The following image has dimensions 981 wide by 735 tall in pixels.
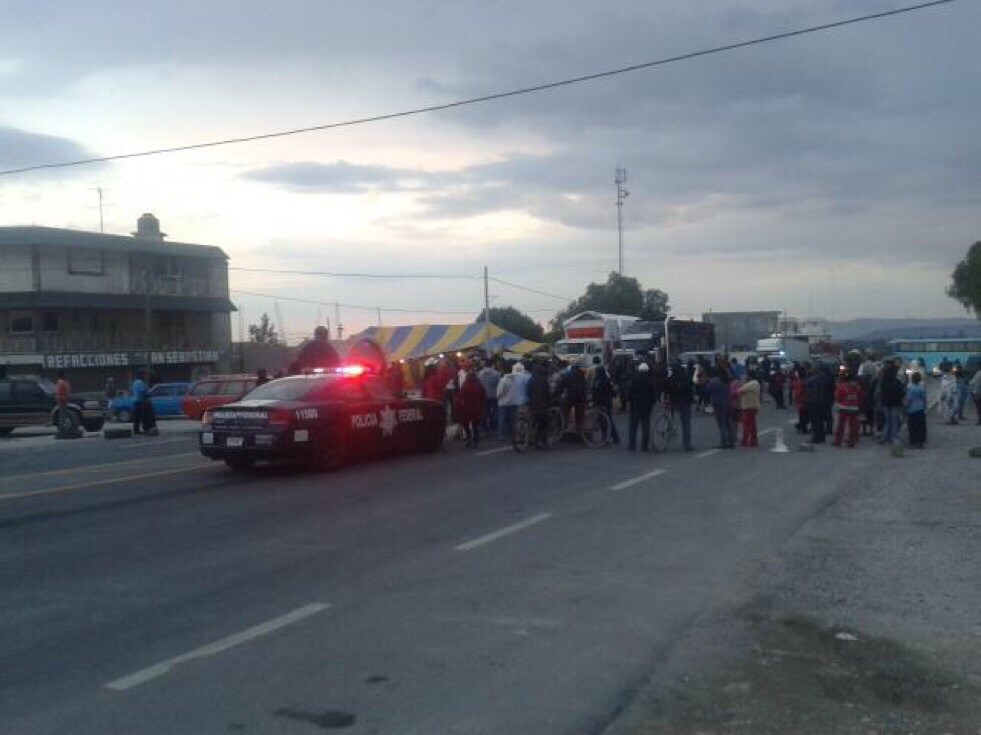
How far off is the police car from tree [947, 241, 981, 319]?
276 ft

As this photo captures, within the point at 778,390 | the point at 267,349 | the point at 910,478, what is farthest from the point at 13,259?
the point at 910,478

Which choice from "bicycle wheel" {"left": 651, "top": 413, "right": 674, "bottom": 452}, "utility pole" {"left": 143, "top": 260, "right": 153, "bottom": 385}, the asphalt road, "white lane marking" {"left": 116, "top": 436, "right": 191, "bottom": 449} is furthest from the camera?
"utility pole" {"left": 143, "top": 260, "right": 153, "bottom": 385}

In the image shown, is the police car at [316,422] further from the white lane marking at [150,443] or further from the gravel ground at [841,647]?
the gravel ground at [841,647]

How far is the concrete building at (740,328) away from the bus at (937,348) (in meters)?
9.88

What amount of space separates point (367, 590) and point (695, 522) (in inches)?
183

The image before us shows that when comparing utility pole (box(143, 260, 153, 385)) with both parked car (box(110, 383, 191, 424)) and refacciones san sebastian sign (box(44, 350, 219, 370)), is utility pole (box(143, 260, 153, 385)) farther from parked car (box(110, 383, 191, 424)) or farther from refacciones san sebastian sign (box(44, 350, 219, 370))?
parked car (box(110, 383, 191, 424))

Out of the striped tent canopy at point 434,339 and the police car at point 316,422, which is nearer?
the police car at point 316,422

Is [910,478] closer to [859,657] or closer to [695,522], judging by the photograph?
[695,522]

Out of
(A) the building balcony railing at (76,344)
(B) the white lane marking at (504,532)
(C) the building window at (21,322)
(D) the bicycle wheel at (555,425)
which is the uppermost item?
(C) the building window at (21,322)

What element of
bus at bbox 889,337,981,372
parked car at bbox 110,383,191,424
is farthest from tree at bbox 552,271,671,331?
parked car at bbox 110,383,191,424

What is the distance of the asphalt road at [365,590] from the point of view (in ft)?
19.0

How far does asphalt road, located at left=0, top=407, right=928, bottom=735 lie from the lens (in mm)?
5793

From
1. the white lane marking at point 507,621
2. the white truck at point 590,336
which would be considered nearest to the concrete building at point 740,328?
the white truck at point 590,336

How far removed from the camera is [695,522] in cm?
1166
